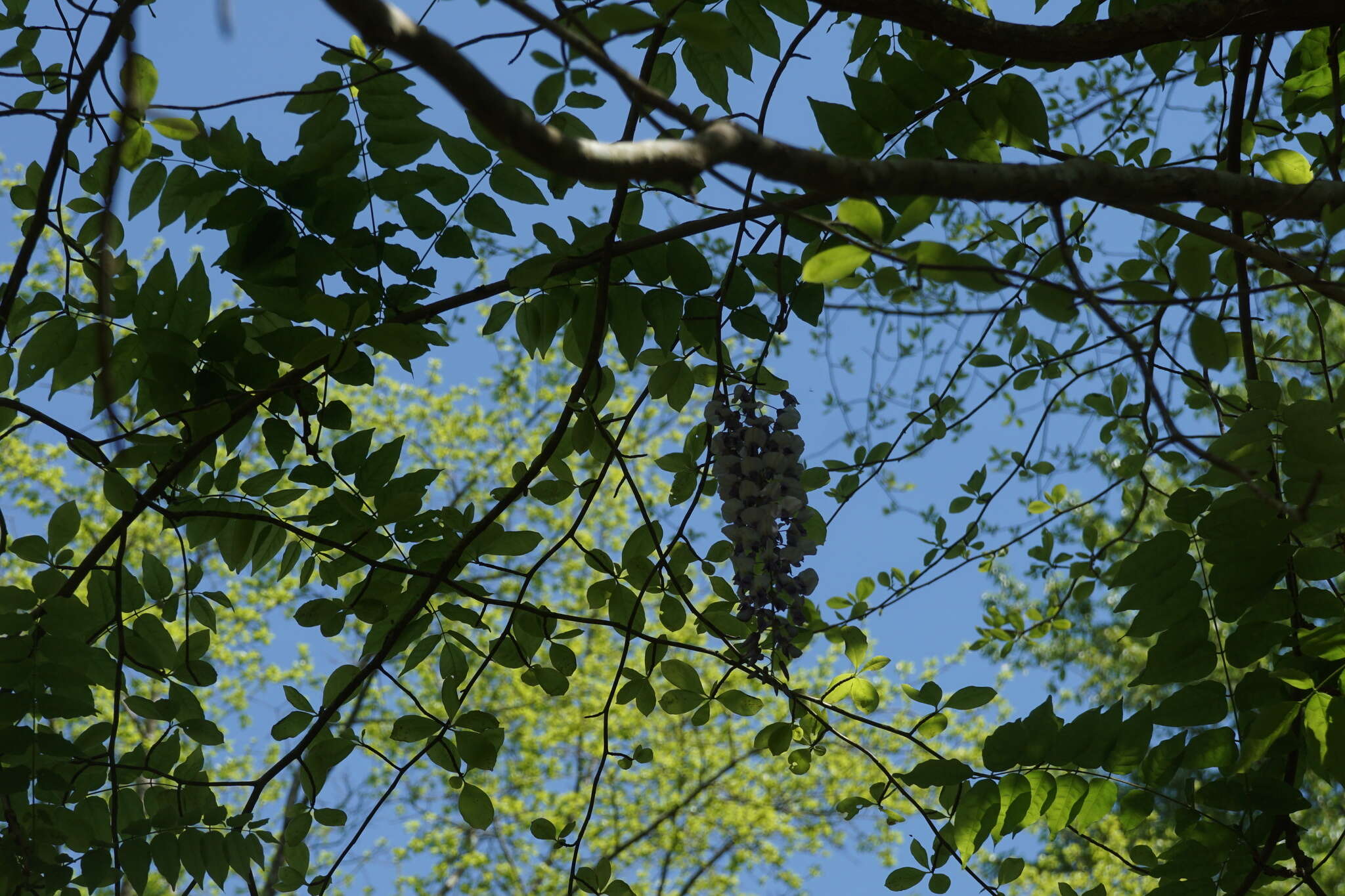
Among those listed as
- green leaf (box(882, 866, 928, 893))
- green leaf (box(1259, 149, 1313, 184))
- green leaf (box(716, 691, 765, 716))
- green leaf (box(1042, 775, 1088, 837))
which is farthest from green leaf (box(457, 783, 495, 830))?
green leaf (box(1259, 149, 1313, 184))

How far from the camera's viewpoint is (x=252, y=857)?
1.44 metres

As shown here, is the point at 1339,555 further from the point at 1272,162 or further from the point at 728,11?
the point at 728,11

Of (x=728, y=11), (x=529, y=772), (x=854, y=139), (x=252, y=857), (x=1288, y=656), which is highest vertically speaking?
(x=529, y=772)

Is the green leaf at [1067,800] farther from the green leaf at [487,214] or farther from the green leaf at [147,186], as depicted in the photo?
the green leaf at [147,186]

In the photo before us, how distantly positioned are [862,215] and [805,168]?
51 millimetres

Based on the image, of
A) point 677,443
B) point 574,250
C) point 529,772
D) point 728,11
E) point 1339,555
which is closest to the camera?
point 1339,555

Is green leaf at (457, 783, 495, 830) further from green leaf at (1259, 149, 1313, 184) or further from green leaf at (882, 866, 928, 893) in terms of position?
green leaf at (1259, 149, 1313, 184)

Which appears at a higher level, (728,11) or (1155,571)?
(728,11)

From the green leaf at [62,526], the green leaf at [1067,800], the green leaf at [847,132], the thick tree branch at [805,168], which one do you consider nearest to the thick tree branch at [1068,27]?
the green leaf at [847,132]

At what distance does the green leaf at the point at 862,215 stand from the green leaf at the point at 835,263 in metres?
0.02

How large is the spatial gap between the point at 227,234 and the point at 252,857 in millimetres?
907

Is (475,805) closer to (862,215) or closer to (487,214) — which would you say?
(487,214)

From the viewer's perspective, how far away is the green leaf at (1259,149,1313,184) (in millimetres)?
1406

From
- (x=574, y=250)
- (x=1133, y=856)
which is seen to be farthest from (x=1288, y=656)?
(x=574, y=250)
